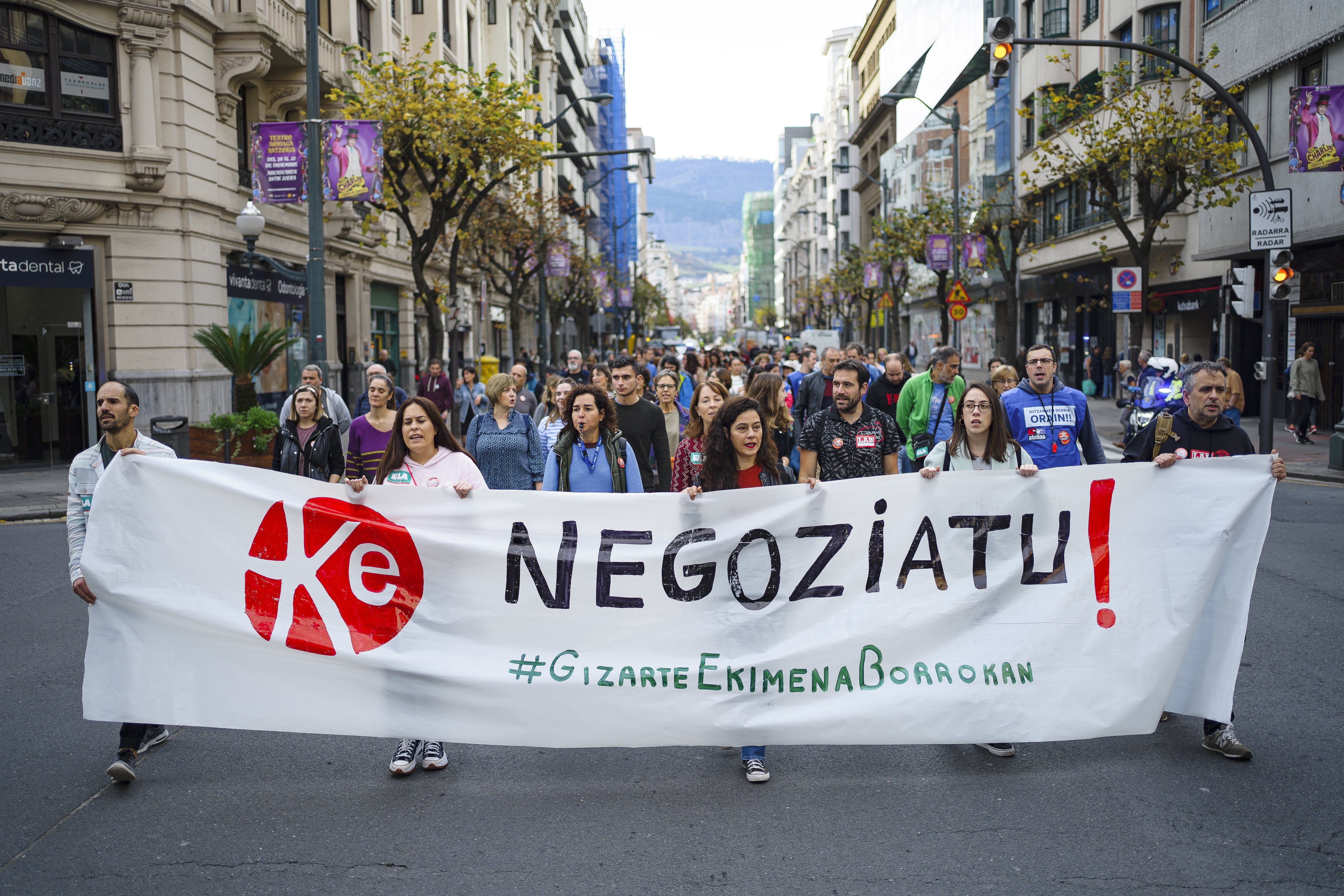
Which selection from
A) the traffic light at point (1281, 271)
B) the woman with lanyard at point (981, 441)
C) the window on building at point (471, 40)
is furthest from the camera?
the window on building at point (471, 40)

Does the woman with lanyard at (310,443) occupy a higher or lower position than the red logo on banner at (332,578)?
higher

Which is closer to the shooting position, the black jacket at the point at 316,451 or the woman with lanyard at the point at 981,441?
the woman with lanyard at the point at 981,441

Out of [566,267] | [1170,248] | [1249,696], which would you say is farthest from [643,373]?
[566,267]

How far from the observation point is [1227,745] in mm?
5281

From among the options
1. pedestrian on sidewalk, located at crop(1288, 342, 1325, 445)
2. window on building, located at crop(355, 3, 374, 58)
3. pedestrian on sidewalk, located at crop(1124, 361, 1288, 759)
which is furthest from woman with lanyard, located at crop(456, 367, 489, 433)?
window on building, located at crop(355, 3, 374, 58)

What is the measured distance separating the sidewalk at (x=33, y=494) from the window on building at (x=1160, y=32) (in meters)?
26.4

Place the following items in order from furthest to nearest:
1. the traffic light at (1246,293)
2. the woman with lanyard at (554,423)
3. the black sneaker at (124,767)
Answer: the traffic light at (1246,293)
the woman with lanyard at (554,423)
the black sneaker at (124,767)

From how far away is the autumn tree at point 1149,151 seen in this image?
75.0ft

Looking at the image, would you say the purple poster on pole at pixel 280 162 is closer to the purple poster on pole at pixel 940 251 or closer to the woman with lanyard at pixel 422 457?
the woman with lanyard at pixel 422 457

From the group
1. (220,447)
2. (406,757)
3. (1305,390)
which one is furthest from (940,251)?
(406,757)

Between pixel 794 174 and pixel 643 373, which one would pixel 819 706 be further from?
pixel 794 174

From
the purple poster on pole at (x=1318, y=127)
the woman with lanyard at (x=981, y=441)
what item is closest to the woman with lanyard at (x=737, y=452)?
the woman with lanyard at (x=981, y=441)

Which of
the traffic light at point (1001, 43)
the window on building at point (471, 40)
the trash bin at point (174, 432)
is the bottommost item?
the trash bin at point (174, 432)

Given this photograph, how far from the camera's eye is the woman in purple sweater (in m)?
7.43
